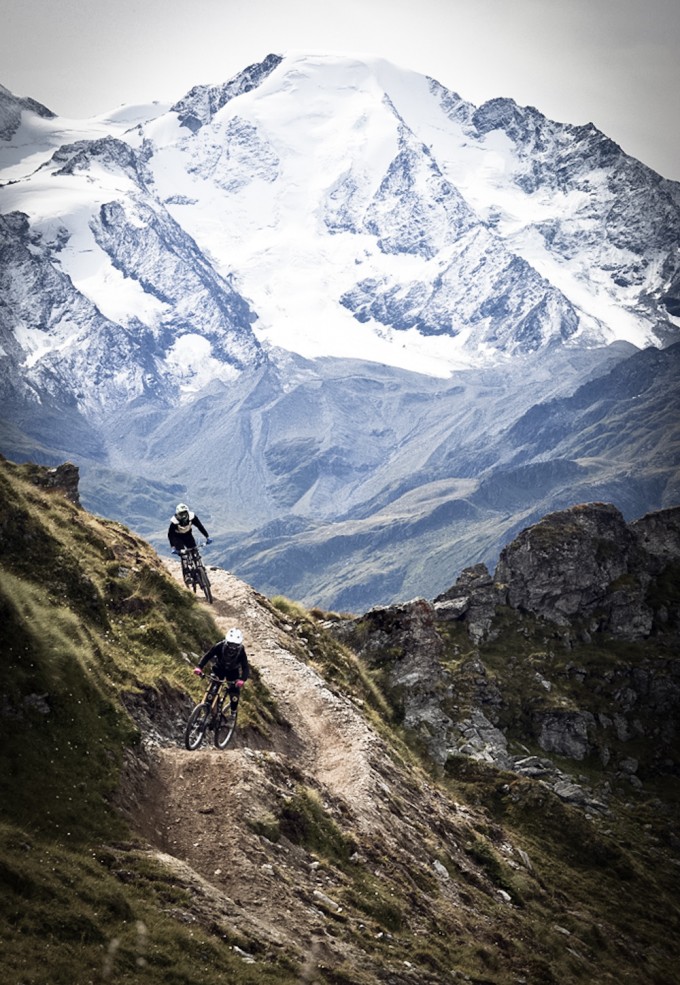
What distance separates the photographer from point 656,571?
12312 centimetres

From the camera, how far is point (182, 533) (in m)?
41.2

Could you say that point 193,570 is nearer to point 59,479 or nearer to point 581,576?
point 59,479

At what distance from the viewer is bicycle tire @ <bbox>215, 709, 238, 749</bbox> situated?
28.5 metres

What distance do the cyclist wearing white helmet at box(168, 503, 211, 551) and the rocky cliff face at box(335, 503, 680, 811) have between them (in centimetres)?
2380

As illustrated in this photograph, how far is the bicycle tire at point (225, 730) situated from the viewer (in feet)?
93.5

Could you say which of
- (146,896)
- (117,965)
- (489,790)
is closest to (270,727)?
(146,896)

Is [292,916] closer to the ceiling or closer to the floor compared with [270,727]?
closer to the floor

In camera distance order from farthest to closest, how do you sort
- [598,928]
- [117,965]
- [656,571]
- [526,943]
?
[656,571], [598,928], [526,943], [117,965]

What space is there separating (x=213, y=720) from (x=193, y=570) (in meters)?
15.3

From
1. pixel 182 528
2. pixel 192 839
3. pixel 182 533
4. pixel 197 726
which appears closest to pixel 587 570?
pixel 182 533

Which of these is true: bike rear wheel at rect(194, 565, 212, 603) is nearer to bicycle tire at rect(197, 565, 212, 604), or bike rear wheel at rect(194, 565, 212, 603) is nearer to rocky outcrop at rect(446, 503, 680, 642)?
bicycle tire at rect(197, 565, 212, 604)

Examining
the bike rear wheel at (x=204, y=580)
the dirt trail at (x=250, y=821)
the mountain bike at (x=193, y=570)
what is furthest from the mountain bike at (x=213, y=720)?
the bike rear wheel at (x=204, y=580)

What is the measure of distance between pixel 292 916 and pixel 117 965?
5.65 m

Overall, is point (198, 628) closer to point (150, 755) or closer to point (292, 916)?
point (150, 755)
